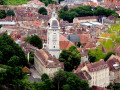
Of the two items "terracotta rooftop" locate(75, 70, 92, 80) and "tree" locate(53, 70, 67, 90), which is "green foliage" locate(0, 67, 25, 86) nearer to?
"tree" locate(53, 70, 67, 90)

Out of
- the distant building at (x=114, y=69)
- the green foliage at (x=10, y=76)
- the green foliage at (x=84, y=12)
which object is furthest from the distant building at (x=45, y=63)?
the green foliage at (x=84, y=12)

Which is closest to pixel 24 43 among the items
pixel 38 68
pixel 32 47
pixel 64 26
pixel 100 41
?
pixel 32 47

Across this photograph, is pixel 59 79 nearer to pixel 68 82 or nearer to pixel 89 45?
pixel 68 82

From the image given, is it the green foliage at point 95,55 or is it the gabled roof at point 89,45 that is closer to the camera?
the green foliage at point 95,55

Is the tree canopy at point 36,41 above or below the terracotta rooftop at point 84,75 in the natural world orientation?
above

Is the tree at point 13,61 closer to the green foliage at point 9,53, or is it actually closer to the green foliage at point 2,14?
the green foliage at point 9,53

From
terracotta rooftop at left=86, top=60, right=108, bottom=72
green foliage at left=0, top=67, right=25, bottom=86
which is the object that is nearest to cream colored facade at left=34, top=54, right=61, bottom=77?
green foliage at left=0, top=67, right=25, bottom=86

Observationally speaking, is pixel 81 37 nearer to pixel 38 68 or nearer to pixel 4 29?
pixel 4 29
